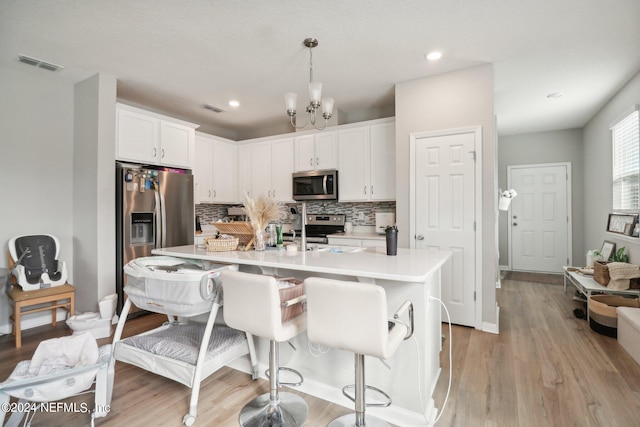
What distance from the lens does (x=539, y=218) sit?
580 centimetres

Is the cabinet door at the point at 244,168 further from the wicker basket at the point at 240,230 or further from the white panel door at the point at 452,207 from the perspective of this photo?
the white panel door at the point at 452,207

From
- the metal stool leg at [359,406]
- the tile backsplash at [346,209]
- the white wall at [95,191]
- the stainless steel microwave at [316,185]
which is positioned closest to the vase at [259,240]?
the metal stool leg at [359,406]

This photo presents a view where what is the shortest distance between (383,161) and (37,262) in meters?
3.86

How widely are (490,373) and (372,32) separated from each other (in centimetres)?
273

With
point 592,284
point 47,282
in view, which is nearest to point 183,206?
point 47,282

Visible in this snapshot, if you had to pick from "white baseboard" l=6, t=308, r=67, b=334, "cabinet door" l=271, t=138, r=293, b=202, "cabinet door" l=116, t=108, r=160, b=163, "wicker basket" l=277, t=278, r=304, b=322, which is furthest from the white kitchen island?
"cabinet door" l=271, t=138, r=293, b=202

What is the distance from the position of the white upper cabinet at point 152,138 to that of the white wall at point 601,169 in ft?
16.9

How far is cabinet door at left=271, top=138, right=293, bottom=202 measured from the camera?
485cm

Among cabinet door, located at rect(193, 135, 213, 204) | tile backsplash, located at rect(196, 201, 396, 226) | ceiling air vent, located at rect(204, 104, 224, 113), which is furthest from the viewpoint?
cabinet door, located at rect(193, 135, 213, 204)

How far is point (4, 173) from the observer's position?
3.12 m

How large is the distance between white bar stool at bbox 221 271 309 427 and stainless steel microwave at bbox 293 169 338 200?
8.94 ft

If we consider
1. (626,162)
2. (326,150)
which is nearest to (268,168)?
(326,150)

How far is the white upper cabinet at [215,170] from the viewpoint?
15.5 feet

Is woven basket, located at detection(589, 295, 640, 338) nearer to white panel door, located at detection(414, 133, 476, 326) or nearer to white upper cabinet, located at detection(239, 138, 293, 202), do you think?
white panel door, located at detection(414, 133, 476, 326)
